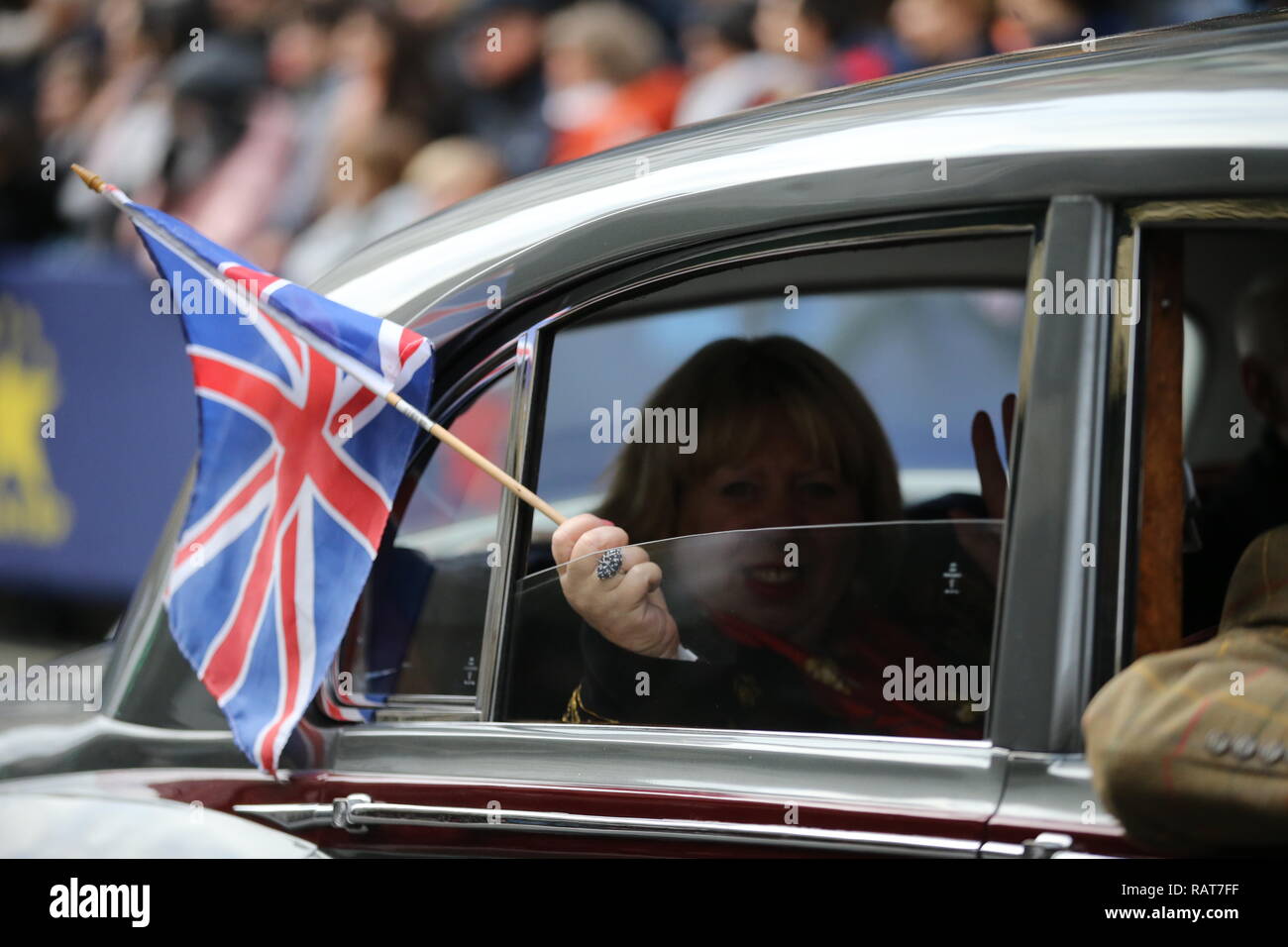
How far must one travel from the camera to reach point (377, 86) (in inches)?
249

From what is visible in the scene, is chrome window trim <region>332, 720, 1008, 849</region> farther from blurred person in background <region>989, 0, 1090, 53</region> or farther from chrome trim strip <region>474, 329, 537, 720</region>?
blurred person in background <region>989, 0, 1090, 53</region>

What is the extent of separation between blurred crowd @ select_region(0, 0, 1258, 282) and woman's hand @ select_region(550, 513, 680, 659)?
2963 millimetres

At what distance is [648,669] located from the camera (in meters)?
1.78

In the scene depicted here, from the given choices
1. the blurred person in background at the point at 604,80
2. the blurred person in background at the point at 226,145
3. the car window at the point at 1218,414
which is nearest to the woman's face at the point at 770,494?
the car window at the point at 1218,414

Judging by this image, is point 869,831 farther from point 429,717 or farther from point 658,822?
point 429,717

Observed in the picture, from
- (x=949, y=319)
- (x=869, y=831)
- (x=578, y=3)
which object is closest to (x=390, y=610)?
(x=869, y=831)

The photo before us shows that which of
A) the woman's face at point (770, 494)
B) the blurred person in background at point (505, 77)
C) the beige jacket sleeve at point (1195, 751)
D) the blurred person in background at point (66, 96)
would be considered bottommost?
the beige jacket sleeve at point (1195, 751)

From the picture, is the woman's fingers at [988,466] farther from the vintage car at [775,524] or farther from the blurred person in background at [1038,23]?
the blurred person in background at [1038,23]

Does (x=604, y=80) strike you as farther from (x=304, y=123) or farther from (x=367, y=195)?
(x=304, y=123)

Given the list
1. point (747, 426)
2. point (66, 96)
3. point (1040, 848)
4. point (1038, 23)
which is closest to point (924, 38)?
point (1038, 23)

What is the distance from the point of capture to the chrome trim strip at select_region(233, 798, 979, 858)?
1.49 m

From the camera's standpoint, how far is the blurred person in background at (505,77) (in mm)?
5883

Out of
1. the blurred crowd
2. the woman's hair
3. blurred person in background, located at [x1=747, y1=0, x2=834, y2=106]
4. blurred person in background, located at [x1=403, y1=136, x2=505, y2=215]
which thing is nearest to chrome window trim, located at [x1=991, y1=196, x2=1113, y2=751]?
the woman's hair

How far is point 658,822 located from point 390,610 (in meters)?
0.62
